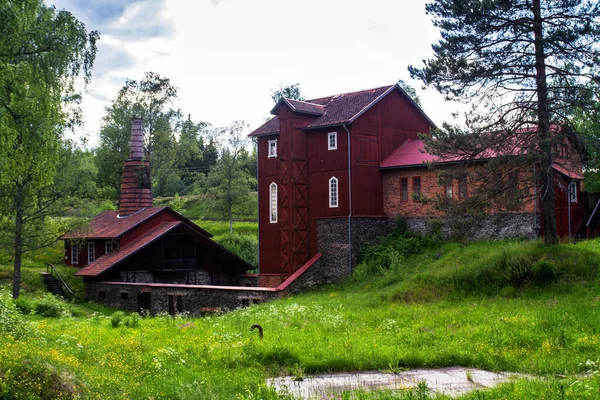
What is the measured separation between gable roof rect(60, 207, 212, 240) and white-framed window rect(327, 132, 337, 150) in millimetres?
12058

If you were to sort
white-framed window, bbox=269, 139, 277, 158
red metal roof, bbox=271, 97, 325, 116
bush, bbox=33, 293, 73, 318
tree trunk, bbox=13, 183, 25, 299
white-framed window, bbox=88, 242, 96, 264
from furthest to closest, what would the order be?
1. white-framed window, bbox=88, 242, 96, 264
2. white-framed window, bbox=269, 139, 277, 158
3. red metal roof, bbox=271, 97, 325, 116
4. tree trunk, bbox=13, 183, 25, 299
5. bush, bbox=33, 293, 73, 318

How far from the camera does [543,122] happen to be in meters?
22.3

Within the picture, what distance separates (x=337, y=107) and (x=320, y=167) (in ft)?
11.9

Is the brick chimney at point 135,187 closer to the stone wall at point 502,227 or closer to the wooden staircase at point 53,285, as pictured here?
the wooden staircase at point 53,285

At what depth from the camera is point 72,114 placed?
85.1ft

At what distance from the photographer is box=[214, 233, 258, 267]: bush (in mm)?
45125

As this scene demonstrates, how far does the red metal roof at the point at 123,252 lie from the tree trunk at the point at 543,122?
73.4 ft

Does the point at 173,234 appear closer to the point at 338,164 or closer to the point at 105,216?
the point at 105,216

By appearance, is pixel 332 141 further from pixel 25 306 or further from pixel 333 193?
pixel 25 306

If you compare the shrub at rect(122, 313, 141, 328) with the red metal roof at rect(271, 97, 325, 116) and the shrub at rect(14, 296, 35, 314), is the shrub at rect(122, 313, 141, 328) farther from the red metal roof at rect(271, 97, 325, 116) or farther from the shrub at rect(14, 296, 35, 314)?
the red metal roof at rect(271, 97, 325, 116)

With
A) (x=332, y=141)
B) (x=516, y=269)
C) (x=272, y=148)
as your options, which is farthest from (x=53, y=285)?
(x=516, y=269)

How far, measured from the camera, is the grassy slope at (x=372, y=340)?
10672mm

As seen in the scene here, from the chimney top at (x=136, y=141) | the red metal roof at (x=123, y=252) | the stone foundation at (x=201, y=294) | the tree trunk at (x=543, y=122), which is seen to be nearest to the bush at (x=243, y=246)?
the red metal roof at (x=123, y=252)

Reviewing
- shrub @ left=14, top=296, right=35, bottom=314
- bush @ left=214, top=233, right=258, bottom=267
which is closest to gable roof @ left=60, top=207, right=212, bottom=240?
bush @ left=214, top=233, right=258, bottom=267
